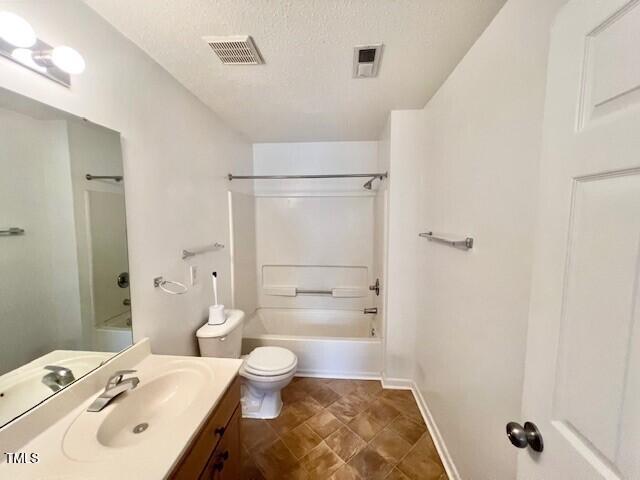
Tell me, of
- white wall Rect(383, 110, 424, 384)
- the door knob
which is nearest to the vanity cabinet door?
the door knob

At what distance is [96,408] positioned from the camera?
926 millimetres

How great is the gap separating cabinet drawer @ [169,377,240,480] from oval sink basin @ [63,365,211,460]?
0.33ft

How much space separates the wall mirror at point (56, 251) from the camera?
2.60ft

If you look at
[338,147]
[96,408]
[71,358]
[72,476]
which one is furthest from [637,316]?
[338,147]

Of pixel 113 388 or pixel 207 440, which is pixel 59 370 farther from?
pixel 207 440

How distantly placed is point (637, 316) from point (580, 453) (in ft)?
1.05

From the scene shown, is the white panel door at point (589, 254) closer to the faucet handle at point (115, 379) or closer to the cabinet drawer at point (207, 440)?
the cabinet drawer at point (207, 440)

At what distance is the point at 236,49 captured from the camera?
1.28 meters

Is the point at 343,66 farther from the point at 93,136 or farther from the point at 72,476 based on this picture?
the point at 72,476

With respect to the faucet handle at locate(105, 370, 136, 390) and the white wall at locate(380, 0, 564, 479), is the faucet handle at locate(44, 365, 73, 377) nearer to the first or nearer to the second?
the faucet handle at locate(105, 370, 136, 390)

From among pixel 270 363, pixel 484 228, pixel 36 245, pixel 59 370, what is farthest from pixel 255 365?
pixel 484 228

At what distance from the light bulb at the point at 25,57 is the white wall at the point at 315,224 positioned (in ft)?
7.34

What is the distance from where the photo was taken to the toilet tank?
174 centimetres

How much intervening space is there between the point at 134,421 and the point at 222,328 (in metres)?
0.80
